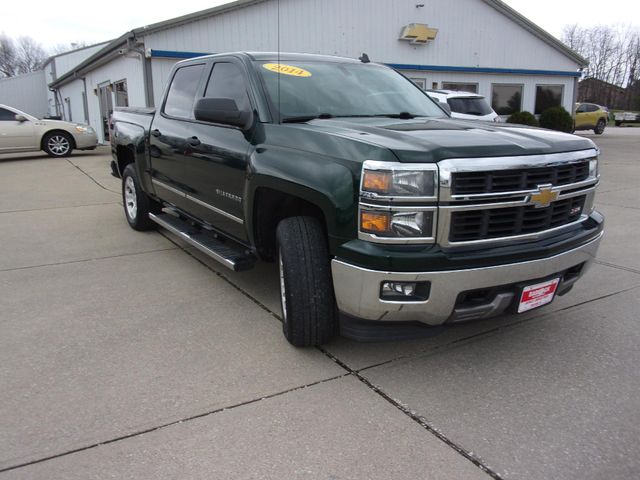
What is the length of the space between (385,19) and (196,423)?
59.7 feet

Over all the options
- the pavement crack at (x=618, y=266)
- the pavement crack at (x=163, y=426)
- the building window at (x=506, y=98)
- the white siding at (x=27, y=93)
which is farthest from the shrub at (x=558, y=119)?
the white siding at (x=27, y=93)

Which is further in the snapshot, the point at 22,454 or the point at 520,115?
the point at 520,115

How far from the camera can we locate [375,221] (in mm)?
2738

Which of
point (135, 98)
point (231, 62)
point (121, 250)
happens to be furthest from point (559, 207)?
point (135, 98)

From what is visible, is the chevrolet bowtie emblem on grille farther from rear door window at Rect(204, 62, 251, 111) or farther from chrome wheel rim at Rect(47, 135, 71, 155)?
chrome wheel rim at Rect(47, 135, 71, 155)

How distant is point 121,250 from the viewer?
232 inches

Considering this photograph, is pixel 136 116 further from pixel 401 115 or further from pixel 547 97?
pixel 547 97

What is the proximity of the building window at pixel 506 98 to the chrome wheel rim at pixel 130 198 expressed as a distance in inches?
716

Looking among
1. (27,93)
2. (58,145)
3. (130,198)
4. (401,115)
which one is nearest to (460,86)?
(58,145)

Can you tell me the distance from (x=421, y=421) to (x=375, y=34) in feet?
58.1

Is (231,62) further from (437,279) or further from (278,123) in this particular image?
(437,279)

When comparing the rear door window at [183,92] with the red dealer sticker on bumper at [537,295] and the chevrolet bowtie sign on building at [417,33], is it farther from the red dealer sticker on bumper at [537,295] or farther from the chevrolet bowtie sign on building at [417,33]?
the chevrolet bowtie sign on building at [417,33]

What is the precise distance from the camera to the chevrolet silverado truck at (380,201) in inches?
107

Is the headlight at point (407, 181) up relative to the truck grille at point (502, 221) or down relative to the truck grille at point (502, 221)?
up
